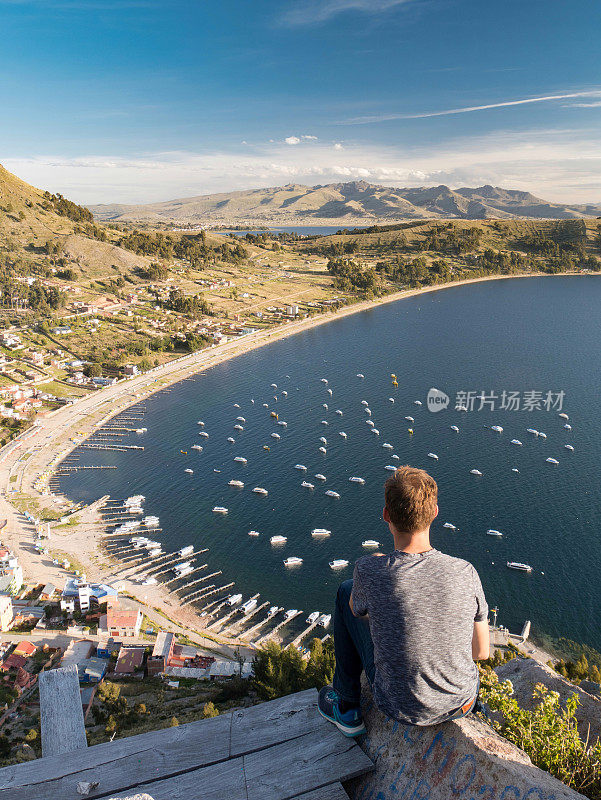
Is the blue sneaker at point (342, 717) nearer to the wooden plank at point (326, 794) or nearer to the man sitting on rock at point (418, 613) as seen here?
the man sitting on rock at point (418, 613)

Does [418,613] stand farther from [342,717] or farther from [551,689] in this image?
[551,689]

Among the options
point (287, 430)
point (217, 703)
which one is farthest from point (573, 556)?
point (287, 430)

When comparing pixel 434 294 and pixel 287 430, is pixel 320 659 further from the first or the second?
pixel 434 294

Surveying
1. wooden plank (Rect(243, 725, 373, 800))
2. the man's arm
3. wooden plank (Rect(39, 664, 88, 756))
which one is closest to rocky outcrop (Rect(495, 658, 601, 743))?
the man's arm

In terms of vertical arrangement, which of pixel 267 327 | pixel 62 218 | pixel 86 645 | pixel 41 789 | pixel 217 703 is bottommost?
pixel 86 645

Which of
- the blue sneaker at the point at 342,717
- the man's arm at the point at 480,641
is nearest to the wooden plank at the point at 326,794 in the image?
the blue sneaker at the point at 342,717

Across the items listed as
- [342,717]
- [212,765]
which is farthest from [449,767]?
[212,765]
